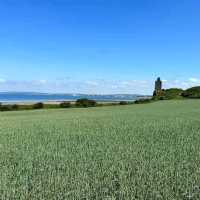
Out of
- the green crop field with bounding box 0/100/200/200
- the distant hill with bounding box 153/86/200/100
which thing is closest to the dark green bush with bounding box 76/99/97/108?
the distant hill with bounding box 153/86/200/100

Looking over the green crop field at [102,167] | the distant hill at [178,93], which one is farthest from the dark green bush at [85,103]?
the green crop field at [102,167]

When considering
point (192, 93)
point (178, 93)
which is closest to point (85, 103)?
point (192, 93)

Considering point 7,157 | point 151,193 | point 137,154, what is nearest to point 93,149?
point 137,154

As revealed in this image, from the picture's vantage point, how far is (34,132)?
567 inches

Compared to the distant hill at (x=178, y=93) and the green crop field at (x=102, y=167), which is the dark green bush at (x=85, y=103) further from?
the green crop field at (x=102, y=167)

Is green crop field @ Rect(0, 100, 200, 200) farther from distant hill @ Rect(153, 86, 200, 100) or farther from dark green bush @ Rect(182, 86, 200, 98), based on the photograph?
distant hill @ Rect(153, 86, 200, 100)

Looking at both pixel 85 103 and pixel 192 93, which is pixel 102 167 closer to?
pixel 85 103

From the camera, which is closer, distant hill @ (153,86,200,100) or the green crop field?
the green crop field

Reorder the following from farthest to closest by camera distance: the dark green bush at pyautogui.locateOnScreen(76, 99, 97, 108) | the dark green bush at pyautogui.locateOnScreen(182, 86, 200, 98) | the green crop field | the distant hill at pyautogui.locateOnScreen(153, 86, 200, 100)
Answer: the distant hill at pyautogui.locateOnScreen(153, 86, 200, 100)
the dark green bush at pyautogui.locateOnScreen(182, 86, 200, 98)
the dark green bush at pyautogui.locateOnScreen(76, 99, 97, 108)
the green crop field

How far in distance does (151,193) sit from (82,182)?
121 centimetres

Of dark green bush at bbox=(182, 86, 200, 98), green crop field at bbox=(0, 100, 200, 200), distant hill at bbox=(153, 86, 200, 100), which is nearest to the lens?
green crop field at bbox=(0, 100, 200, 200)

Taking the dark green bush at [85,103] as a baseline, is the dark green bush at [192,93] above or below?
above

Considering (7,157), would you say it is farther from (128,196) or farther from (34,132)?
(34,132)

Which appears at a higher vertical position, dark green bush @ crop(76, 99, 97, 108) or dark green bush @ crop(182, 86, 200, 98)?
dark green bush @ crop(182, 86, 200, 98)
